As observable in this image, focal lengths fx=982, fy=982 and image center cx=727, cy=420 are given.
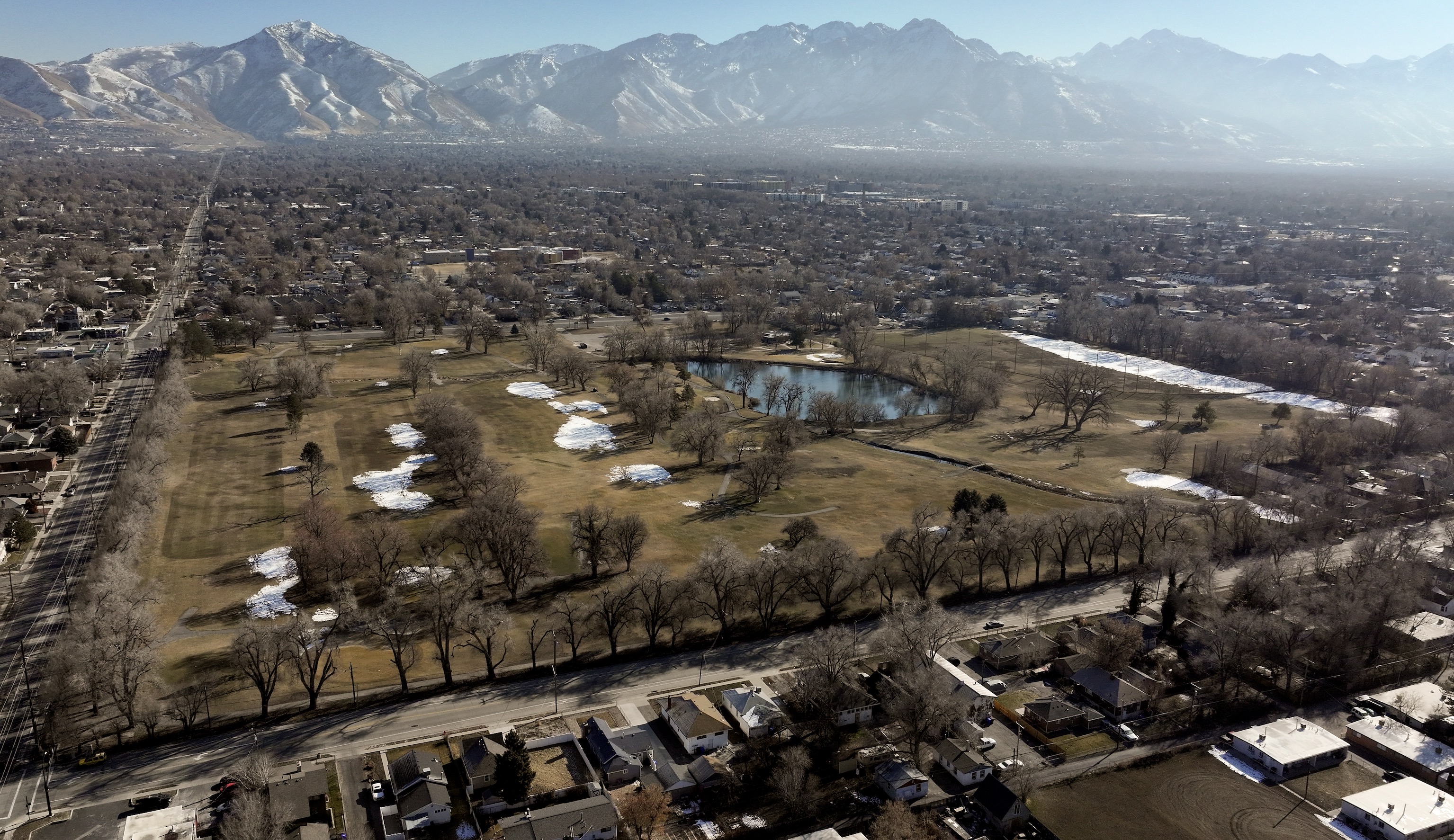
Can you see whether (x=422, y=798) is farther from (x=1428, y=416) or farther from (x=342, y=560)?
(x=1428, y=416)

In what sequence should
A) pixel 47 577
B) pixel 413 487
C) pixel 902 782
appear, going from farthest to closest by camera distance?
pixel 413 487 < pixel 47 577 < pixel 902 782

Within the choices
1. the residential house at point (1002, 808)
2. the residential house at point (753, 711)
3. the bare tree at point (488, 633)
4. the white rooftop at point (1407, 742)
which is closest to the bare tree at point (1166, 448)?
the white rooftop at point (1407, 742)

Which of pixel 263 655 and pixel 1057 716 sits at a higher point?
pixel 263 655

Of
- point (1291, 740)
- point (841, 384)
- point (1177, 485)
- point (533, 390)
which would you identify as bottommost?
point (841, 384)

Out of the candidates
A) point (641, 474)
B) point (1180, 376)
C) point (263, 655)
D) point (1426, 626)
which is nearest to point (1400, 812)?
point (1426, 626)

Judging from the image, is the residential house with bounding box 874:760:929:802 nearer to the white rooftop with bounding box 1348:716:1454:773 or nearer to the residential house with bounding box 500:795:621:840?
the residential house with bounding box 500:795:621:840

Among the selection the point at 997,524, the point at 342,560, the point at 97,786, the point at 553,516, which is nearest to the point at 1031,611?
the point at 997,524

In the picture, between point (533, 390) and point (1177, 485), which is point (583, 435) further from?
point (1177, 485)

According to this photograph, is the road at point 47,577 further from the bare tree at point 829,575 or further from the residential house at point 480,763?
the bare tree at point 829,575
